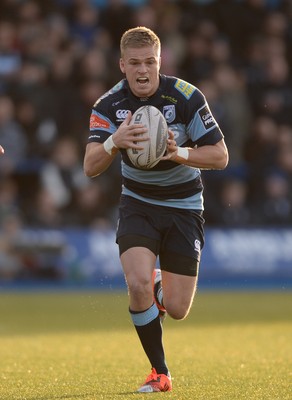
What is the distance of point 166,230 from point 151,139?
0.76 m

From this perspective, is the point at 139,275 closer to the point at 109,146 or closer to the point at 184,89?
the point at 109,146

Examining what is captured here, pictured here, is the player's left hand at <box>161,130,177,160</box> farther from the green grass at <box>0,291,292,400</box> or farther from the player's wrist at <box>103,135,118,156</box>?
the green grass at <box>0,291,292,400</box>

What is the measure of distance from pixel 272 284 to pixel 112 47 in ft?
16.5

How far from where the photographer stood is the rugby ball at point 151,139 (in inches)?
271

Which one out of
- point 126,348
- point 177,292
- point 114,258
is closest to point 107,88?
point 114,258

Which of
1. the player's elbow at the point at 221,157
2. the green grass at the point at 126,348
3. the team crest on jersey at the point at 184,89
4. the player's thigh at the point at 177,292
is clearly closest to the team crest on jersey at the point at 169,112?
the team crest on jersey at the point at 184,89

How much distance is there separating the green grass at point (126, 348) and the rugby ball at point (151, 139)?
4.70ft

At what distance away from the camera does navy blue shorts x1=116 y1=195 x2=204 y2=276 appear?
7273mm

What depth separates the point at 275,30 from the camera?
19734mm

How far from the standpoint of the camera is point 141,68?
705cm

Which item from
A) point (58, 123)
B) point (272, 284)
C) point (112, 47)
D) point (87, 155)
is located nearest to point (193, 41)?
point (112, 47)

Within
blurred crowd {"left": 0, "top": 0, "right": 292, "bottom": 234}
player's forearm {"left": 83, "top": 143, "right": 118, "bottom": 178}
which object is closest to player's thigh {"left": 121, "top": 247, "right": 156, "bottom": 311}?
player's forearm {"left": 83, "top": 143, "right": 118, "bottom": 178}

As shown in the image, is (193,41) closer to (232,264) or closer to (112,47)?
(112,47)

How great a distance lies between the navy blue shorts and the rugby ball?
450 millimetres
